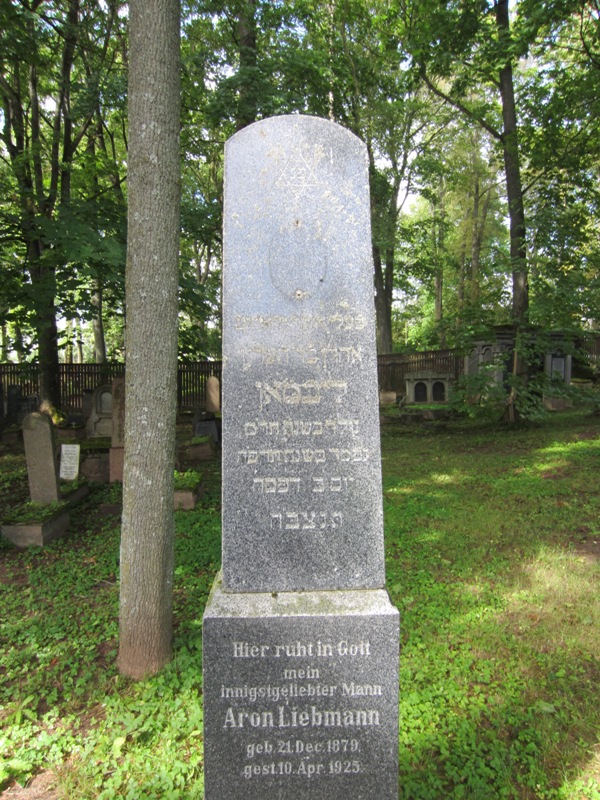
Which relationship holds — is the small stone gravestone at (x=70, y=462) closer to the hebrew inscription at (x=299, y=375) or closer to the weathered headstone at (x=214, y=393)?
the weathered headstone at (x=214, y=393)

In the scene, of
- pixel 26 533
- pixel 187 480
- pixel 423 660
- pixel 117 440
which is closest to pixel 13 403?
pixel 117 440

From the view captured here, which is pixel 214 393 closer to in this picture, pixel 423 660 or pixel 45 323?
pixel 45 323

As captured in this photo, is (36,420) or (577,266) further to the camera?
(577,266)

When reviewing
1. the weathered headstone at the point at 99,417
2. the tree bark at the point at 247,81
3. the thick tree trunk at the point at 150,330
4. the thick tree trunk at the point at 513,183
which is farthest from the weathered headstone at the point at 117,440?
the thick tree trunk at the point at 513,183

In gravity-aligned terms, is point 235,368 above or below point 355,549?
above

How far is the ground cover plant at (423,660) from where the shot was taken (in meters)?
2.71

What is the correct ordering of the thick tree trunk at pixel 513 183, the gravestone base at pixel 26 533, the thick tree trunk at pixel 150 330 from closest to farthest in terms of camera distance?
the thick tree trunk at pixel 150 330 < the gravestone base at pixel 26 533 < the thick tree trunk at pixel 513 183

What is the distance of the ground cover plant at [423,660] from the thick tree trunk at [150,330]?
17.9 inches

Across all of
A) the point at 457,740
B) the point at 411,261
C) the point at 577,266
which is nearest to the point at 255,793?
the point at 457,740

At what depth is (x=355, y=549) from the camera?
2.30 meters

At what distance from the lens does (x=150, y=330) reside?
134 inches

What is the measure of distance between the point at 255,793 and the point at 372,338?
1967 millimetres

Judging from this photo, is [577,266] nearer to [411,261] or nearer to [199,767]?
[199,767]

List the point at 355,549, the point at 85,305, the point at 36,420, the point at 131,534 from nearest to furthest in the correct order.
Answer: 1. the point at 355,549
2. the point at 131,534
3. the point at 36,420
4. the point at 85,305
